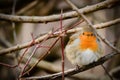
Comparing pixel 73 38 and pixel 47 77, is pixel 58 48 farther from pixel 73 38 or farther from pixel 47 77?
pixel 47 77

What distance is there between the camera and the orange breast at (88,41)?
272 centimetres

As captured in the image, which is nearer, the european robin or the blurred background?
the european robin

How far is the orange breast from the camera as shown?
2719 millimetres

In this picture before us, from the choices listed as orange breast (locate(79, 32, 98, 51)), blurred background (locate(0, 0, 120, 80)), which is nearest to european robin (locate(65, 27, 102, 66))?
orange breast (locate(79, 32, 98, 51))

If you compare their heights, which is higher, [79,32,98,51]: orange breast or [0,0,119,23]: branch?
[0,0,119,23]: branch

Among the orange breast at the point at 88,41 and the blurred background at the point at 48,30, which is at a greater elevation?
the orange breast at the point at 88,41

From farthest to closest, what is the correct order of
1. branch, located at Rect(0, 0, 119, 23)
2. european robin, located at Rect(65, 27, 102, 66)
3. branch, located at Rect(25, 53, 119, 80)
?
1. european robin, located at Rect(65, 27, 102, 66)
2. branch, located at Rect(0, 0, 119, 23)
3. branch, located at Rect(25, 53, 119, 80)

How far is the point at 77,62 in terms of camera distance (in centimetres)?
279

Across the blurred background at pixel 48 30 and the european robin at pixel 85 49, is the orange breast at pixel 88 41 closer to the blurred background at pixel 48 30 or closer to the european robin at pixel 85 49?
the european robin at pixel 85 49

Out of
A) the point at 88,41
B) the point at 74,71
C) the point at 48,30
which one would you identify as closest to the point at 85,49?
the point at 88,41

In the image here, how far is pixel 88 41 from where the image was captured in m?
2.74

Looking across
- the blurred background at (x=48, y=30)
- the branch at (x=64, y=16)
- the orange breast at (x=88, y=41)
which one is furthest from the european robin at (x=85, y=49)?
the blurred background at (x=48, y=30)

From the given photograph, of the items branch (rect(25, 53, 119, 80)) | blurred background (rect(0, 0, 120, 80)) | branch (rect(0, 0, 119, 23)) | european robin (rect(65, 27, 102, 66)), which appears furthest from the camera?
blurred background (rect(0, 0, 120, 80))

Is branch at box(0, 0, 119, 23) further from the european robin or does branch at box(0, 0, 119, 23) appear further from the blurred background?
the blurred background
